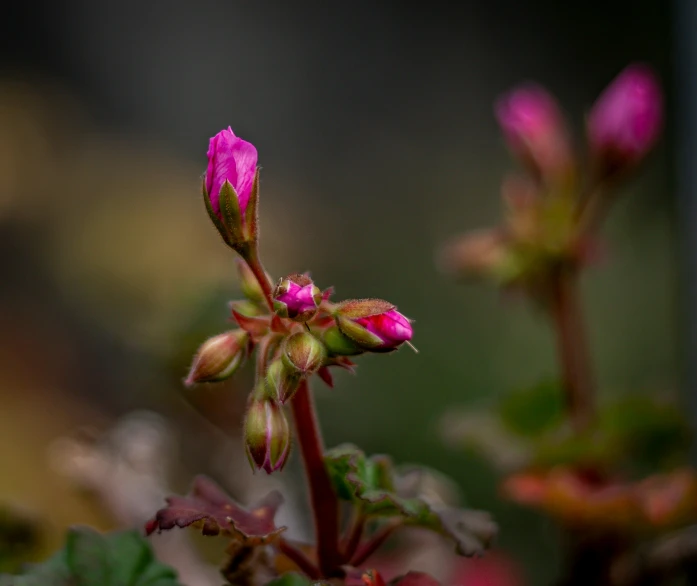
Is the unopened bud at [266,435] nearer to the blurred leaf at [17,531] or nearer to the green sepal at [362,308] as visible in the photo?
the green sepal at [362,308]

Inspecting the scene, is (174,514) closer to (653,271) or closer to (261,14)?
(653,271)

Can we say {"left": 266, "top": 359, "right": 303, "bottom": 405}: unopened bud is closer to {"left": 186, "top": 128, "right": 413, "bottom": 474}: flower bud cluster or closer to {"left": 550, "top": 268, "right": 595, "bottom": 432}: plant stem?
{"left": 186, "top": 128, "right": 413, "bottom": 474}: flower bud cluster

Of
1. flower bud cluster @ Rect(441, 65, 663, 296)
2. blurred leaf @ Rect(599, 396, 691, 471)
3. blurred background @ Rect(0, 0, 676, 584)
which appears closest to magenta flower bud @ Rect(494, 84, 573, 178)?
flower bud cluster @ Rect(441, 65, 663, 296)

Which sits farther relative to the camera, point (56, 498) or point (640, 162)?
point (56, 498)

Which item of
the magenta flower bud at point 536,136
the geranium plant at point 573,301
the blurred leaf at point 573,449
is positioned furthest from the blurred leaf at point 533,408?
the magenta flower bud at point 536,136

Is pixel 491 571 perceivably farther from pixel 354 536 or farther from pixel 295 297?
pixel 295 297

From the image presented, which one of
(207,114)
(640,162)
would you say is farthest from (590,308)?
(640,162)
